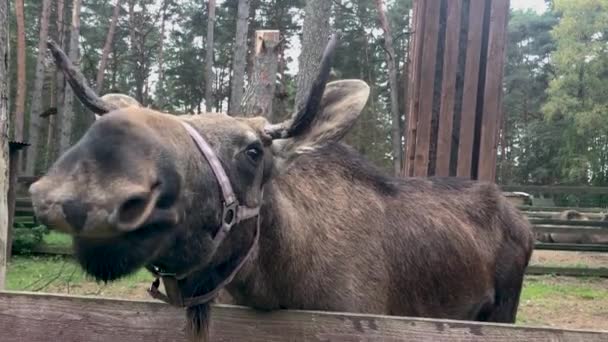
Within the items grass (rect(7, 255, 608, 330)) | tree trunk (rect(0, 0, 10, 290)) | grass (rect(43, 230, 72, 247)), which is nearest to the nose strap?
tree trunk (rect(0, 0, 10, 290))

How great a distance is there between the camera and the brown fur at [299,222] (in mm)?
1761

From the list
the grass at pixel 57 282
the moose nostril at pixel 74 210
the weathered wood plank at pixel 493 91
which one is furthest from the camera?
the grass at pixel 57 282

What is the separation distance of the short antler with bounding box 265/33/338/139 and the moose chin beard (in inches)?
34.6

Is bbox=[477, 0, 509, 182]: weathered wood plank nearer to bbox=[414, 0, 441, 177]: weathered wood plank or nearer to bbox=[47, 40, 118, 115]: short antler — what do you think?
bbox=[414, 0, 441, 177]: weathered wood plank

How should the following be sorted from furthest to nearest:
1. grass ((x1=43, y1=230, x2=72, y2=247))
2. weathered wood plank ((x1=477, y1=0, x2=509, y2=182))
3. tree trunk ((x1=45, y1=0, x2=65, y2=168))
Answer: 1. tree trunk ((x1=45, y1=0, x2=65, y2=168))
2. grass ((x1=43, y1=230, x2=72, y2=247))
3. weathered wood plank ((x1=477, y1=0, x2=509, y2=182))

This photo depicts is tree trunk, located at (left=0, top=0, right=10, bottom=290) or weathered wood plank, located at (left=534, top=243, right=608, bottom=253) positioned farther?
weathered wood plank, located at (left=534, top=243, right=608, bottom=253)

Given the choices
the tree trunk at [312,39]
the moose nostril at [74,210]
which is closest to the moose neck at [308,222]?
the moose nostril at [74,210]

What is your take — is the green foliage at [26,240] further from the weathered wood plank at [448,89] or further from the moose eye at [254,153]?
the moose eye at [254,153]

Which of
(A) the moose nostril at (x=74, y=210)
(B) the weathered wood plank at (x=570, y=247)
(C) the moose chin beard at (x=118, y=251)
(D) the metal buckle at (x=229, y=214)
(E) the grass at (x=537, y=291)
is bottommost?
(E) the grass at (x=537, y=291)

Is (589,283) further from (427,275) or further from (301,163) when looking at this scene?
(301,163)

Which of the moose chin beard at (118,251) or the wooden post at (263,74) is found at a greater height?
the wooden post at (263,74)

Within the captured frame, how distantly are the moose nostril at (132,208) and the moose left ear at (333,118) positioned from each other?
1132 millimetres

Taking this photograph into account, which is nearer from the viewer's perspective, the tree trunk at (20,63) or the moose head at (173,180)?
the moose head at (173,180)

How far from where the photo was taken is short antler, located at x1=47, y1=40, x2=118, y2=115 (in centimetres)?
273
